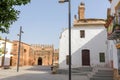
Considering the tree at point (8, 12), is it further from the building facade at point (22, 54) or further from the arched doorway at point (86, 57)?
the building facade at point (22, 54)

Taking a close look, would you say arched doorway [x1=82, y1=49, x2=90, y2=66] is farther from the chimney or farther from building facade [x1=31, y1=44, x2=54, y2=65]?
building facade [x1=31, y1=44, x2=54, y2=65]

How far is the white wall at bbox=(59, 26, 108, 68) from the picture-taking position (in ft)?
98.3

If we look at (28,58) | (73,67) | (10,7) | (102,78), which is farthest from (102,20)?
(28,58)

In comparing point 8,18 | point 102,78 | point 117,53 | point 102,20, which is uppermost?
point 102,20

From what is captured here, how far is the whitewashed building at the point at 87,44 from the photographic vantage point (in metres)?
29.9

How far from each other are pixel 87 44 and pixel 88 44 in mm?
156

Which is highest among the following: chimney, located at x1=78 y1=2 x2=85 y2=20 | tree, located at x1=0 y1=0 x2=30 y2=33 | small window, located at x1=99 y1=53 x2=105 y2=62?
chimney, located at x1=78 y1=2 x2=85 y2=20

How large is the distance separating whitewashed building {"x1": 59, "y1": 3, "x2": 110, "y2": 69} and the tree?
2446 cm

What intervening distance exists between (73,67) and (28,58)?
29873 mm

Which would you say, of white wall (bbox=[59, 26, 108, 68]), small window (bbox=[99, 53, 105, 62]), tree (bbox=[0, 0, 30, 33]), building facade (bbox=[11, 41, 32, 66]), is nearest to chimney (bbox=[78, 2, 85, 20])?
white wall (bbox=[59, 26, 108, 68])

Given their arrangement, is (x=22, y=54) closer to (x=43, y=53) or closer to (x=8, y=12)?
(x=43, y=53)

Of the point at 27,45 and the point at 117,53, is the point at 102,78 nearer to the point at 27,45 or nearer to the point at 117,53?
the point at 117,53

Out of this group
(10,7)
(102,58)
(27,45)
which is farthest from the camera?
(27,45)

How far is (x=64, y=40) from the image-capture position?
103 ft
